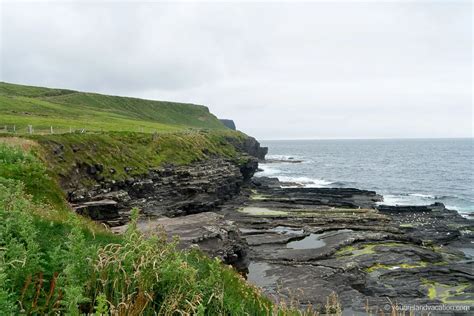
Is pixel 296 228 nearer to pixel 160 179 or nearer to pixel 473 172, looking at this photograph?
pixel 160 179

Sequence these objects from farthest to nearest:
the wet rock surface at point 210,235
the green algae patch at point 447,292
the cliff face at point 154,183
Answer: the cliff face at point 154,183 < the green algae patch at point 447,292 < the wet rock surface at point 210,235

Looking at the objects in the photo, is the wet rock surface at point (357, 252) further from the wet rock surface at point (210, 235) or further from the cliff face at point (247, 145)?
the cliff face at point (247, 145)

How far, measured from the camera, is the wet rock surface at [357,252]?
1062 inches

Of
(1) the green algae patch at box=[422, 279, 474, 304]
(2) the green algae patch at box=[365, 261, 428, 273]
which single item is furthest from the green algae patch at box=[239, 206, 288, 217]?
(1) the green algae patch at box=[422, 279, 474, 304]

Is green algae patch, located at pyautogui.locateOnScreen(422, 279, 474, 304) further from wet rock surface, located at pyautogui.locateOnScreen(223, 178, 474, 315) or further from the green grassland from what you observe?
the green grassland

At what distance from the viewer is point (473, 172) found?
12031 cm

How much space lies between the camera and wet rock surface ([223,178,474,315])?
2697 centimetres

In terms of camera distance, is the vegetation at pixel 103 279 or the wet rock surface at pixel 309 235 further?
the wet rock surface at pixel 309 235

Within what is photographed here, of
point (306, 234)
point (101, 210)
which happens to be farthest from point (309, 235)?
point (101, 210)

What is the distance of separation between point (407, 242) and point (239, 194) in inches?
1365

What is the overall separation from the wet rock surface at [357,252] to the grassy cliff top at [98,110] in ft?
108

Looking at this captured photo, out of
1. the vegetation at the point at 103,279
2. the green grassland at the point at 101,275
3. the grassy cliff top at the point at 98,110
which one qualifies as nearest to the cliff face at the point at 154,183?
the green grassland at the point at 101,275

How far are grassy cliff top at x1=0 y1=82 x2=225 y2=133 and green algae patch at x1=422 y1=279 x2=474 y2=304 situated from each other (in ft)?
156

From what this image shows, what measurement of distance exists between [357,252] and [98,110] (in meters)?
96.7
